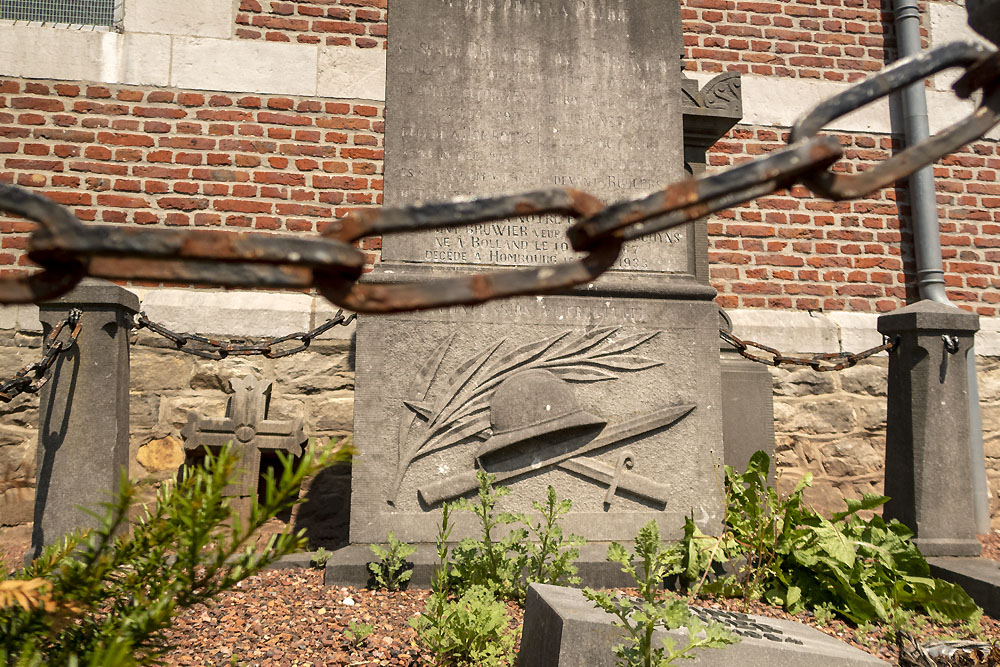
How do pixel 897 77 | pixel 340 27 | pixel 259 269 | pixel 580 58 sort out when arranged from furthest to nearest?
1. pixel 340 27
2. pixel 580 58
3. pixel 897 77
4. pixel 259 269

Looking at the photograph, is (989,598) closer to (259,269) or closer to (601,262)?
(601,262)

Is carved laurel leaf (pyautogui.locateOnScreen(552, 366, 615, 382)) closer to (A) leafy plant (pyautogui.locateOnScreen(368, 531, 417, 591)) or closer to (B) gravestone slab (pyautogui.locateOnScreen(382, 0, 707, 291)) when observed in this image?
(B) gravestone slab (pyautogui.locateOnScreen(382, 0, 707, 291))

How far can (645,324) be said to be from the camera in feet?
10.6

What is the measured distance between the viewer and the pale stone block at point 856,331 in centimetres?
519

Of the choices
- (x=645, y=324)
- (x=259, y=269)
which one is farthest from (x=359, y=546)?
(x=259, y=269)

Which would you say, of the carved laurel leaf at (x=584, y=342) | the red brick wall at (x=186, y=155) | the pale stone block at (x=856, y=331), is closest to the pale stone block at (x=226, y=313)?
the red brick wall at (x=186, y=155)

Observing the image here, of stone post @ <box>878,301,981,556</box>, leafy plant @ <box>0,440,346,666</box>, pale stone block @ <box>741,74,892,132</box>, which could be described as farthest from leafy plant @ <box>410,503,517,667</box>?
pale stone block @ <box>741,74,892,132</box>

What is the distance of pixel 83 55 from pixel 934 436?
5722 mm

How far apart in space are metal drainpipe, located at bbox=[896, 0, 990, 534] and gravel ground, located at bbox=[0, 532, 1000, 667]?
287cm

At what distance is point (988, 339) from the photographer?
209 inches

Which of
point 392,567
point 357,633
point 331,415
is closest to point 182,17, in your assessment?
point 331,415

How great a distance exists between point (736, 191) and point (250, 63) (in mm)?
5002

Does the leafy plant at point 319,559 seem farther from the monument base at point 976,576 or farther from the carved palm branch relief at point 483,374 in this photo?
the monument base at point 976,576

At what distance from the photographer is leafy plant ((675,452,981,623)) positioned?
263cm
